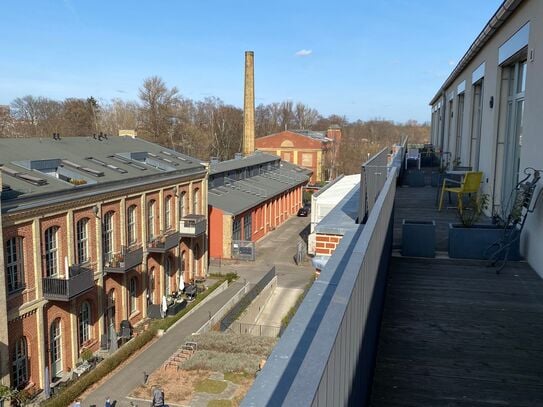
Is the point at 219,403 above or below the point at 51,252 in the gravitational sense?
below

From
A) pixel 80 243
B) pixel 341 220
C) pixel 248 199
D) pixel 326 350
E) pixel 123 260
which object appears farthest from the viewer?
pixel 248 199

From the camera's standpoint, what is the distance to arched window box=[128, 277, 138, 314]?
80.9 ft

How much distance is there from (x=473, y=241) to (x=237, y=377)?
12.6 m

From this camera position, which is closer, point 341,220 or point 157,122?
point 341,220

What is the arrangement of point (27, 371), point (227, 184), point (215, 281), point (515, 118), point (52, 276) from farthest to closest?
point (227, 184)
point (215, 281)
point (52, 276)
point (27, 371)
point (515, 118)

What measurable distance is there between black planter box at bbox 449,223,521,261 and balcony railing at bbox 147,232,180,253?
2020 centimetres

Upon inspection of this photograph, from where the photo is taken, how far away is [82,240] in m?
20.7

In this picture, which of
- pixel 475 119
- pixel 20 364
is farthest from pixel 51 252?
pixel 475 119

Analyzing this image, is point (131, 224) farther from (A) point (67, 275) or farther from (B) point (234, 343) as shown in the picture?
(B) point (234, 343)

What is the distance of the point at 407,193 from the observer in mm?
15227

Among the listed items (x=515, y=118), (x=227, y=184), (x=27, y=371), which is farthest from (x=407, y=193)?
(x=227, y=184)

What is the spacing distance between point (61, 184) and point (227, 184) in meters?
23.7

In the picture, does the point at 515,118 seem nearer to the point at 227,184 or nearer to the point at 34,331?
the point at 34,331

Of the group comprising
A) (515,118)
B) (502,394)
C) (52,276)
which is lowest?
(52,276)
